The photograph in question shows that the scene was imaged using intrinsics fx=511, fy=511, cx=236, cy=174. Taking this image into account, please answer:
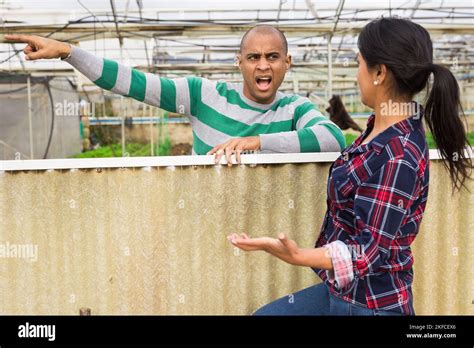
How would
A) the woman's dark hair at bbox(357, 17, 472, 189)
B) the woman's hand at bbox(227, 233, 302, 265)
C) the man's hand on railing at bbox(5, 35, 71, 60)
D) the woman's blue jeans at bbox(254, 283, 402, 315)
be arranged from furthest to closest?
the man's hand on railing at bbox(5, 35, 71, 60), the woman's blue jeans at bbox(254, 283, 402, 315), the woman's dark hair at bbox(357, 17, 472, 189), the woman's hand at bbox(227, 233, 302, 265)

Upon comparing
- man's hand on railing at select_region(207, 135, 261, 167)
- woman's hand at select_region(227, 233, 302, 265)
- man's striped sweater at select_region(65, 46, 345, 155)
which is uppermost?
man's striped sweater at select_region(65, 46, 345, 155)

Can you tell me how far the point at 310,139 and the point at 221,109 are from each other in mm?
398

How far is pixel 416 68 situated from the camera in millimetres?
Answer: 1371

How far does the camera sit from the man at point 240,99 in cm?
187

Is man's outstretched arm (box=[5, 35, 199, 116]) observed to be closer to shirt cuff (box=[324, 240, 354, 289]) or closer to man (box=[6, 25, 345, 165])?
man (box=[6, 25, 345, 165])

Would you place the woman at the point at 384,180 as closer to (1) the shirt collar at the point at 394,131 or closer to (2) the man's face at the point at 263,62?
(1) the shirt collar at the point at 394,131

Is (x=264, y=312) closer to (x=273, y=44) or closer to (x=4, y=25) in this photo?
(x=273, y=44)

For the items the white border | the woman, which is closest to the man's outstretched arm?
the white border

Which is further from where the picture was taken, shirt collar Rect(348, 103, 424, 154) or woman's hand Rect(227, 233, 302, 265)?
shirt collar Rect(348, 103, 424, 154)

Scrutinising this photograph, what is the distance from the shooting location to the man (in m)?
1.87

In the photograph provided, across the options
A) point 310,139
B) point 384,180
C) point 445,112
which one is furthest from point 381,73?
point 310,139

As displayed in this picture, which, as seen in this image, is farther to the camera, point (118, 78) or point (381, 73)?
point (118, 78)

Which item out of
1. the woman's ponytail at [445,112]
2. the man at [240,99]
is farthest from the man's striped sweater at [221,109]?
the woman's ponytail at [445,112]

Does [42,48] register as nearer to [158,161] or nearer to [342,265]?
[158,161]
